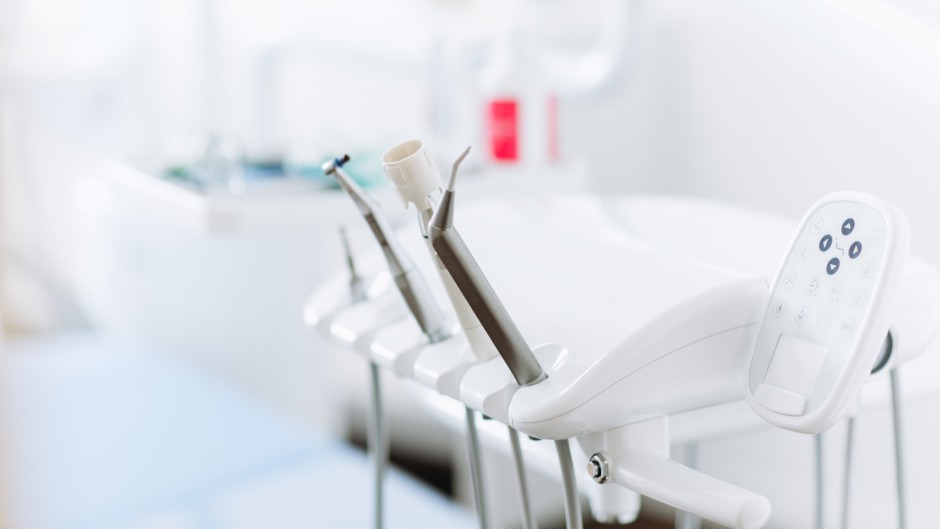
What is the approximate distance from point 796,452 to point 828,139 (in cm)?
45

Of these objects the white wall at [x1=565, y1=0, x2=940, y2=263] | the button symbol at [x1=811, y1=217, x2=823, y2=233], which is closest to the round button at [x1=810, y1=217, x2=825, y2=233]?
the button symbol at [x1=811, y1=217, x2=823, y2=233]

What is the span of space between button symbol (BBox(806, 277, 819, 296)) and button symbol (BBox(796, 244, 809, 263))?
0.01 meters

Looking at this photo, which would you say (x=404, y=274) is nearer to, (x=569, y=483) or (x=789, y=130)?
(x=569, y=483)

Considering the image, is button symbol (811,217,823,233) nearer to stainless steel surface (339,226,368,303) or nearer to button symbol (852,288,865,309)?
button symbol (852,288,865,309)

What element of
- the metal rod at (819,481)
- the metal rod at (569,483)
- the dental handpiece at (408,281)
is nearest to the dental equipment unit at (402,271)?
the dental handpiece at (408,281)

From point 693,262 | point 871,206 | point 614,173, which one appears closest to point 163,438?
point 614,173

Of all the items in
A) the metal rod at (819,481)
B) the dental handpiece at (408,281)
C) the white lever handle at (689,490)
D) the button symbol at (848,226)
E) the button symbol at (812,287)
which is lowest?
the metal rod at (819,481)

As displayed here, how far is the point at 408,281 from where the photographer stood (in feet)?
1.92

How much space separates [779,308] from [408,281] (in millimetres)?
208

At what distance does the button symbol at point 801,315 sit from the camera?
47cm

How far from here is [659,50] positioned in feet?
5.60

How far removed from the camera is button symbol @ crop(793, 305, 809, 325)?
471 mm

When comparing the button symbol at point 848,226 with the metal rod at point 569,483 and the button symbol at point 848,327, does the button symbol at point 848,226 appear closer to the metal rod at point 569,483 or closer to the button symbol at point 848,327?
the button symbol at point 848,327

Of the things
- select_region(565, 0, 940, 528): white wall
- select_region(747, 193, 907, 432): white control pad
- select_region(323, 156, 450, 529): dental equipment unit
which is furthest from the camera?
select_region(565, 0, 940, 528): white wall
